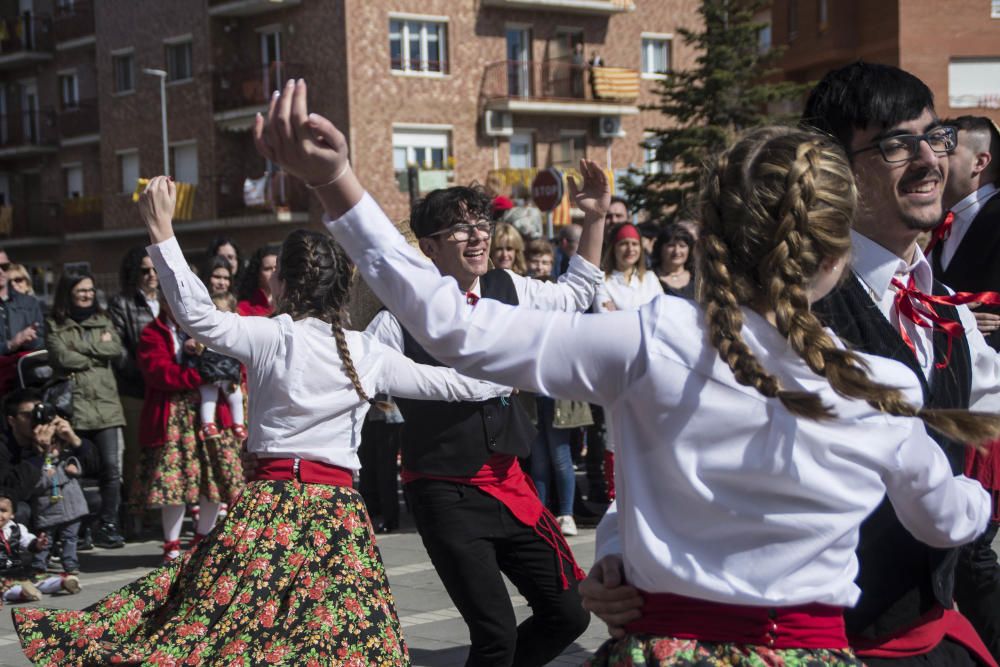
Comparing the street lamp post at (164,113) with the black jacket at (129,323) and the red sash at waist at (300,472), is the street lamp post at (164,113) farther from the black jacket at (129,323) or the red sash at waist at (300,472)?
the red sash at waist at (300,472)

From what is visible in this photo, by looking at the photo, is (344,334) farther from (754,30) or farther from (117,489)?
(754,30)

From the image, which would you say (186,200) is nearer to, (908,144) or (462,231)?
(462,231)

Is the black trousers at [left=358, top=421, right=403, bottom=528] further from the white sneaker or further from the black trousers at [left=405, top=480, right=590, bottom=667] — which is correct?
the black trousers at [left=405, top=480, right=590, bottom=667]

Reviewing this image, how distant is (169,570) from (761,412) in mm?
3493

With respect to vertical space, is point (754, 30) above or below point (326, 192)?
above

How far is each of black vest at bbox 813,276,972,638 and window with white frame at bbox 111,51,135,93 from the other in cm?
4055

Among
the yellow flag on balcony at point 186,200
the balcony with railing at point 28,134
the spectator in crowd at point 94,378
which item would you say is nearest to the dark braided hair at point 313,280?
the spectator in crowd at point 94,378

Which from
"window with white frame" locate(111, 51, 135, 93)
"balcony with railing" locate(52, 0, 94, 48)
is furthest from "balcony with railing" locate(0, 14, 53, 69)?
"window with white frame" locate(111, 51, 135, 93)

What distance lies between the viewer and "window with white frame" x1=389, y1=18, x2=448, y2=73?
35656mm

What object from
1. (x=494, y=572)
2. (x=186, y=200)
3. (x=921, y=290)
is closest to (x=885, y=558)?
(x=921, y=290)

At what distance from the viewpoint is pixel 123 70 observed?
41500 millimetres

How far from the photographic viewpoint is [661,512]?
97.6 inches

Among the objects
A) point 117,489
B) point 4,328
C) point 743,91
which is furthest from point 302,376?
point 743,91

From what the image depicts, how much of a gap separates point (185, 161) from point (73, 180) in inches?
286
